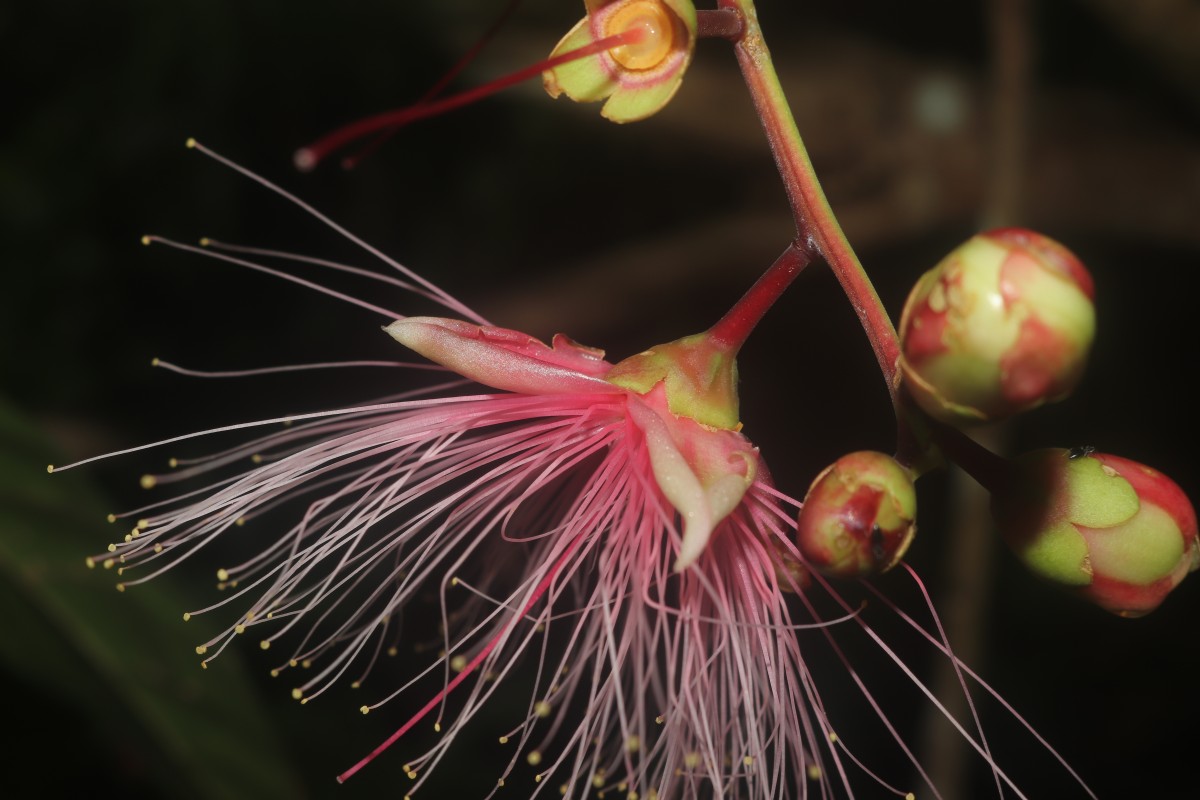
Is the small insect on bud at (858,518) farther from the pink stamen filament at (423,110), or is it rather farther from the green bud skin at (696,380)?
the pink stamen filament at (423,110)

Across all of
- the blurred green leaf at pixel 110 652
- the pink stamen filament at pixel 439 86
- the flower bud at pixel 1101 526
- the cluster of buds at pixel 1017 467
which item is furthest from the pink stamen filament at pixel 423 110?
the blurred green leaf at pixel 110 652

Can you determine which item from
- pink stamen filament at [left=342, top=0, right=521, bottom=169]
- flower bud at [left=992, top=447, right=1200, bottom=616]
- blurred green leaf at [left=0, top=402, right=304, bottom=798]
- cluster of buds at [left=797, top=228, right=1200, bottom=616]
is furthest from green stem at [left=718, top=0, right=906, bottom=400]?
blurred green leaf at [left=0, top=402, right=304, bottom=798]

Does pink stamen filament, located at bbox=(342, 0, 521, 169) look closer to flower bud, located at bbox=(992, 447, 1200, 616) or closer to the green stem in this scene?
the green stem

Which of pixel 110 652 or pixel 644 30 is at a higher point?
pixel 644 30

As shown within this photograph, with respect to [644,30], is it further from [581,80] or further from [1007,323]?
[1007,323]

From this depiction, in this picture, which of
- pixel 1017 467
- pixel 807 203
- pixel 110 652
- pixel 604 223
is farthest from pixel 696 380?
pixel 604 223
